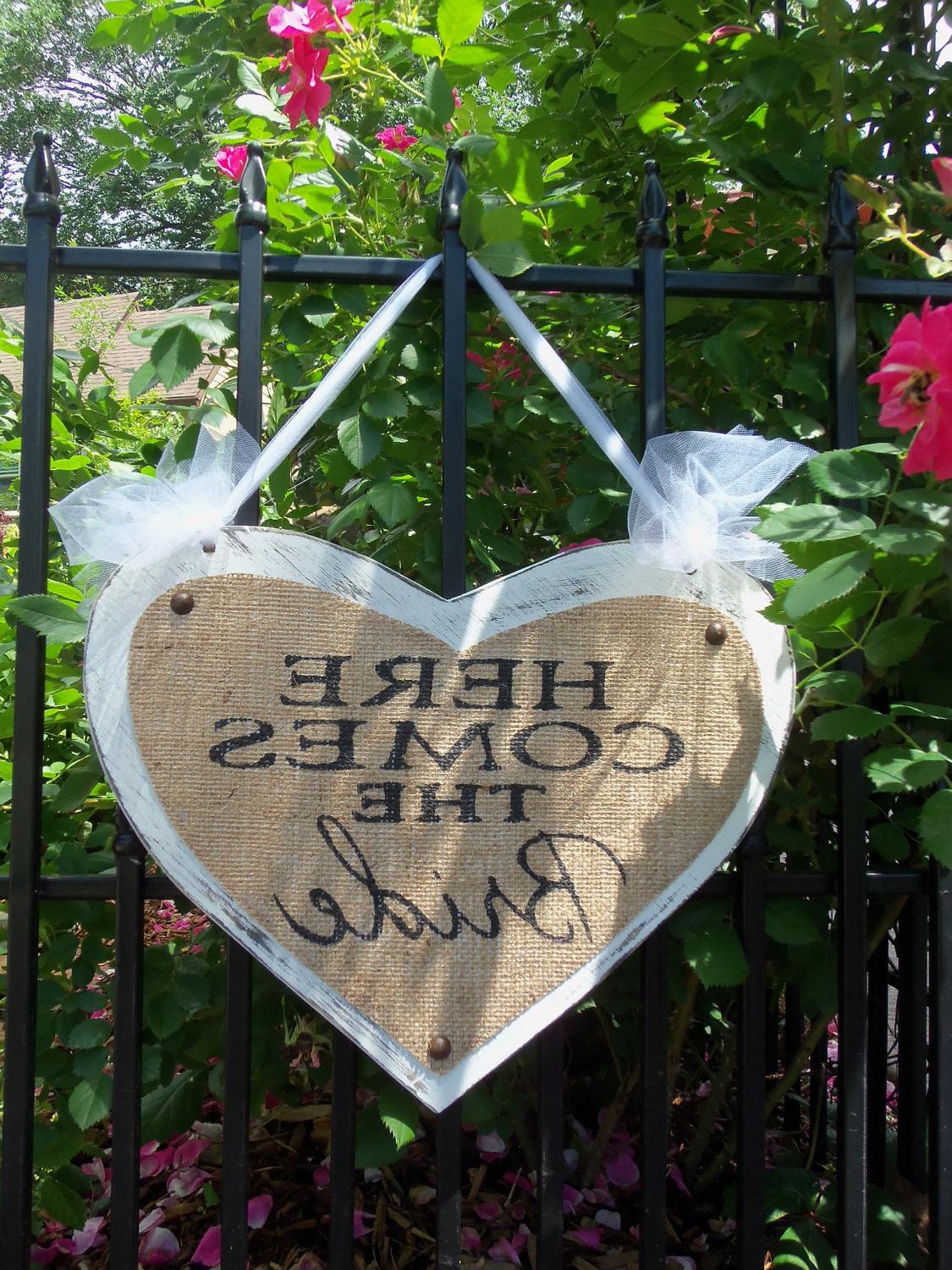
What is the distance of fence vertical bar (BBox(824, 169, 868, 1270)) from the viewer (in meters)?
1.17

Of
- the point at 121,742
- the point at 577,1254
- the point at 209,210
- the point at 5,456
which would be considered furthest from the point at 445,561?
the point at 209,210

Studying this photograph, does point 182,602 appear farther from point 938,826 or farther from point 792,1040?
point 792,1040

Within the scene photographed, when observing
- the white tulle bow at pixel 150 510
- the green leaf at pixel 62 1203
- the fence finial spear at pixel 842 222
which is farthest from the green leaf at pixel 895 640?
the green leaf at pixel 62 1203

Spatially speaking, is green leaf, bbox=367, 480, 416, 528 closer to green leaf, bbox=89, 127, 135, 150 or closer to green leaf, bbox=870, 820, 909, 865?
green leaf, bbox=870, 820, 909, 865

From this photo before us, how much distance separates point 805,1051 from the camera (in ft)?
4.66

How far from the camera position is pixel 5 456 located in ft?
5.59

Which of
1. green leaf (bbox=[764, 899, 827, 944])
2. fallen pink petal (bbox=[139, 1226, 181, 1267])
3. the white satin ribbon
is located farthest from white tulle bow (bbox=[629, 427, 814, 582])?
fallen pink petal (bbox=[139, 1226, 181, 1267])

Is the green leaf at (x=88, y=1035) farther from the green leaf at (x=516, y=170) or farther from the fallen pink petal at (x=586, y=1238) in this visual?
the green leaf at (x=516, y=170)

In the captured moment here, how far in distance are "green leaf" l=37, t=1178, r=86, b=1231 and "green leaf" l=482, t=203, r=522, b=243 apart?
1.39 metres

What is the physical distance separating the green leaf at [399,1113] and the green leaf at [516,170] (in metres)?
1.17

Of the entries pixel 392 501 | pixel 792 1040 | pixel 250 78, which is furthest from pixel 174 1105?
pixel 250 78

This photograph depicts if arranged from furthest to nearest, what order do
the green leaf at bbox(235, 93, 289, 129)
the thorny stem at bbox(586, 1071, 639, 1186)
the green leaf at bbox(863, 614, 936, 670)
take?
the thorny stem at bbox(586, 1071, 639, 1186)
the green leaf at bbox(235, 93, 289, 129)
the green leaf at bbox(863, 614, 936, 670)

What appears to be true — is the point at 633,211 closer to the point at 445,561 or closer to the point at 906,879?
the point at 445,561

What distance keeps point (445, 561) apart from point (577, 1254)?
4.01 ft
